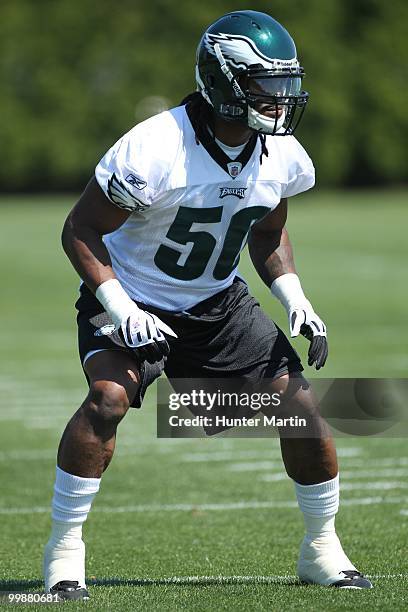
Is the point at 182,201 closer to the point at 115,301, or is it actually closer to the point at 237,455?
the point at 115,301

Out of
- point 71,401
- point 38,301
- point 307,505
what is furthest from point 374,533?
point 38,301

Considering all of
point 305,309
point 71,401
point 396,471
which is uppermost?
point 305,309

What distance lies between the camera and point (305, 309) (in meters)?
4.74

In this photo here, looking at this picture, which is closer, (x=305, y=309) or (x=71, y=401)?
(x=305, y=309)

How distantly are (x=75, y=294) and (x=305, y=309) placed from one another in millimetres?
13659

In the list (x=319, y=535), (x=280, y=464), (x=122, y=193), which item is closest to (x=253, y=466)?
(x=280, y=464)

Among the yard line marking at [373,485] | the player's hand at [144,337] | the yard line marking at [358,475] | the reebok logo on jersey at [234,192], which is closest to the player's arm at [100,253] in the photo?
the player's hand at [144,337]

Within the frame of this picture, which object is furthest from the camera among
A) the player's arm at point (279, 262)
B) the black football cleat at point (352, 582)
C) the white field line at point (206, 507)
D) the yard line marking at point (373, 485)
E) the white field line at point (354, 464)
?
the white field line at point (354, 464)

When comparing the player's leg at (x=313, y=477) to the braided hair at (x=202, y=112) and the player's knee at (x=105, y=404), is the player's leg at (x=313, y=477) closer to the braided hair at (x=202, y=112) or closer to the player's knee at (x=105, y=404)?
the player's knee at (x=105, y=404)

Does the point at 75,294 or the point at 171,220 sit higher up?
the point at 171,220

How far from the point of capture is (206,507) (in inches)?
251

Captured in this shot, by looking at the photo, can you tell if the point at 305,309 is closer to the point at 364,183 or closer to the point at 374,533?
the point at 374,533

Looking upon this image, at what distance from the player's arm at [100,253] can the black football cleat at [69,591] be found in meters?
0.81

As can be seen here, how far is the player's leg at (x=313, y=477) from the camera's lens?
4504 mm
